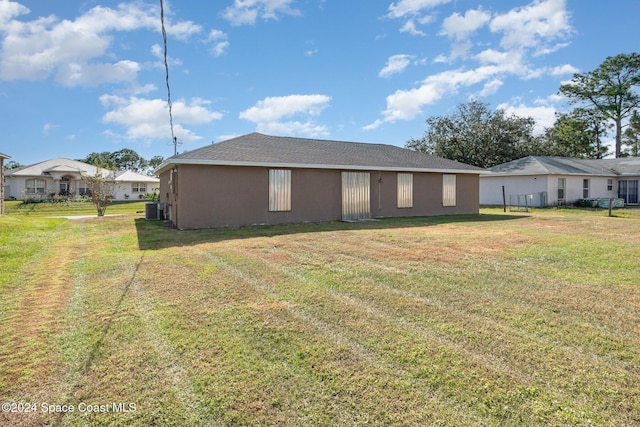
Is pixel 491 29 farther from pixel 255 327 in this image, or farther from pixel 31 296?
pixel 31 296

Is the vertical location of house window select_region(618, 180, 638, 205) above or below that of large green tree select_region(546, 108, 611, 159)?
below

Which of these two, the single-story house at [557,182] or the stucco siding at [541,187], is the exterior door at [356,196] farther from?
the stucco siding at [541,187]

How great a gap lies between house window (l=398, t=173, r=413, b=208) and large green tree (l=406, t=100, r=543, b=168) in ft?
57.8

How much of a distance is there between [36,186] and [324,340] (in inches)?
1513

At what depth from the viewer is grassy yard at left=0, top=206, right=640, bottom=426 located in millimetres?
2596

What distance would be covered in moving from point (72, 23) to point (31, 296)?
304 inches

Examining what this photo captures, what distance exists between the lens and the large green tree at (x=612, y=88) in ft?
121

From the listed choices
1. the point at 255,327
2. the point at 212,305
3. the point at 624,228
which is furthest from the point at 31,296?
the point at 624,228

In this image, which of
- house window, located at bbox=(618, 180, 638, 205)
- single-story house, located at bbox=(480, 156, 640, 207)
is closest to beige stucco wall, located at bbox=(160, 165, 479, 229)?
single-story house, located at bbox=(480, 156, 640, 207)

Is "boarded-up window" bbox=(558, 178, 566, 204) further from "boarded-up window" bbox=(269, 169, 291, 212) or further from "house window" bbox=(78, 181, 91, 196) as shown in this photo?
"house window" bbox=(78, 181, 91, 196)

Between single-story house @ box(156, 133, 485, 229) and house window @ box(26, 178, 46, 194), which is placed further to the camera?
house window @ box(26, 178, 46, 194)

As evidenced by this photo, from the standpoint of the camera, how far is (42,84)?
1489 centimetres

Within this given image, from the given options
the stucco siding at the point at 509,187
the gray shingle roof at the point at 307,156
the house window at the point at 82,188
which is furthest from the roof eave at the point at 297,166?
the house window at the point at 82,188

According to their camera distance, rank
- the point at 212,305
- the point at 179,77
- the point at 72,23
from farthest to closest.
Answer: the point at 179,77 → the point at 72,23 → the point at 212,305
